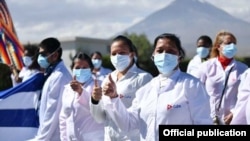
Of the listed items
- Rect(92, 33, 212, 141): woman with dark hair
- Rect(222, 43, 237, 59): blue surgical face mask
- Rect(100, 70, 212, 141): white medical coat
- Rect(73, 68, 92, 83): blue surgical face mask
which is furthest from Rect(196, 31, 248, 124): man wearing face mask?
Rect(100, 70, 212, 141): white medical coat

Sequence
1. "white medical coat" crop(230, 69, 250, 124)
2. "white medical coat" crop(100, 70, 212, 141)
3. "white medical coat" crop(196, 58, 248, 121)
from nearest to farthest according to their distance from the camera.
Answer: "white medical coat" crop(100, 70, 212, 141) < "white medical coat" crop(230, 69, 250, 124) < "white medical coat" crop(196, 58, 248, 121)

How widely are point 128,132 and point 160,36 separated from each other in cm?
96

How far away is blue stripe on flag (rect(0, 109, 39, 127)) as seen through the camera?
693 cm

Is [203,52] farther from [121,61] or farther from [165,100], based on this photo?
[165,100]

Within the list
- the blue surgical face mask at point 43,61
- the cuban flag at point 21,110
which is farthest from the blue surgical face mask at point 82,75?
the cuban flag at point 21,110

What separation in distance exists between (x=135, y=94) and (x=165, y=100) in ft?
2.75

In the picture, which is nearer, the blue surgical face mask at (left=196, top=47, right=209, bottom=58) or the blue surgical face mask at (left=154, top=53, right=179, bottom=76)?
the blue surgical face mask at (left=154, top=53, right=179, bottom=76)

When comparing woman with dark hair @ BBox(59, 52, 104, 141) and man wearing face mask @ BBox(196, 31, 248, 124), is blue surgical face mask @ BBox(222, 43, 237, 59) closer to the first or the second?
man wearing face mask @ BBox(196, 31, 248, 124)

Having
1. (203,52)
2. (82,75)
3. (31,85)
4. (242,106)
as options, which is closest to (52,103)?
(82,75)

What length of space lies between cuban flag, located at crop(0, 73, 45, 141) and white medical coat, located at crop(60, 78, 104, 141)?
3.83 ft

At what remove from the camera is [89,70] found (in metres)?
5.89

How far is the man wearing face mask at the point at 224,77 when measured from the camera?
6.67m

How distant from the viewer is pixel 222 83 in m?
6.74

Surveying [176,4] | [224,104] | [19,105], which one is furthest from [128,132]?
[176,4]
